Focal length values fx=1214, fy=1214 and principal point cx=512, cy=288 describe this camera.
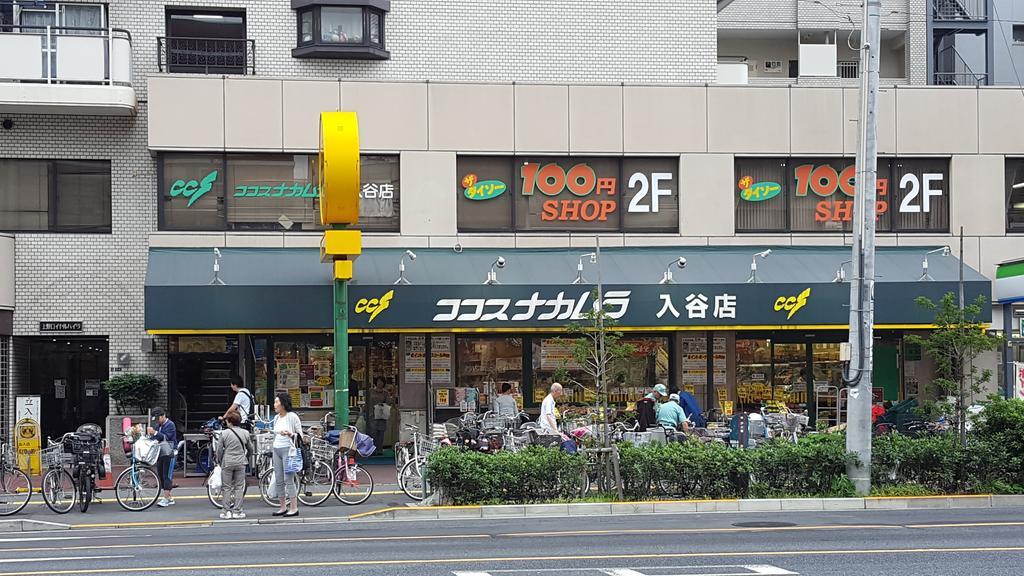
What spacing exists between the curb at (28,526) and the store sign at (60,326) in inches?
322

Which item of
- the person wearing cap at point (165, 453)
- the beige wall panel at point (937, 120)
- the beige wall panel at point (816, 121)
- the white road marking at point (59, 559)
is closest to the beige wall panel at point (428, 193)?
the person wearing cap at point (165, 453)

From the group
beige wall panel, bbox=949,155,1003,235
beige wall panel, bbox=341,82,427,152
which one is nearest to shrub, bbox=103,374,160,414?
beige wall panel, bbox=341,82,427,152

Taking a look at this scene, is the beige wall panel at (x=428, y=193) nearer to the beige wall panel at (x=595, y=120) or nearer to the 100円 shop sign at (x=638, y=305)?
the 100円 shop sign at (x=638, y=305)

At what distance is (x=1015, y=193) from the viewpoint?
1086 inches

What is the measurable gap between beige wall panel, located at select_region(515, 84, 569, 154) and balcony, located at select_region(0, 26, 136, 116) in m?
8.19

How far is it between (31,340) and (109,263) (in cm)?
286

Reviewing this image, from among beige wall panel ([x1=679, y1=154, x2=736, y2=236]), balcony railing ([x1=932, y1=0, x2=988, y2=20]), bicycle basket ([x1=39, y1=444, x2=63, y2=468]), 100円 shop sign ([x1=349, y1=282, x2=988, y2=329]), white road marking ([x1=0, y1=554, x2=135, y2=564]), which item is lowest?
white road marking ([x1=0, y1=554, x2=135, y2=564])

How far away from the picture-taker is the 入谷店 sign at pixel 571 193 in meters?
26.3

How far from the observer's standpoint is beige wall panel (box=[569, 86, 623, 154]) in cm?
2636

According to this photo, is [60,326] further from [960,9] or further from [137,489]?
[960,9]

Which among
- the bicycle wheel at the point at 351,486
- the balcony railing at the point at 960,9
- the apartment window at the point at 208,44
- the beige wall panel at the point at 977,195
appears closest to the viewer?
the bicycle wheel at the point at 351,486

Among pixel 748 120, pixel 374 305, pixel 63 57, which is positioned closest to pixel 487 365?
pixel 374 305

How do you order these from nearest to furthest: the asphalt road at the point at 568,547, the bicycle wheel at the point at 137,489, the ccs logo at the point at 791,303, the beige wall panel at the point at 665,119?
the asphalt road at the point at 568,547
the bicycle wheel at the point at 137,489
the ccs logo at the point at 791,303
the beige wall panel at the point at 665,119

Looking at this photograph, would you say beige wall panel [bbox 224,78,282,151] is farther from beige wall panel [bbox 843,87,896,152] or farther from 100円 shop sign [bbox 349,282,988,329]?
beige wall panel [bbox 843,87,896,152]
